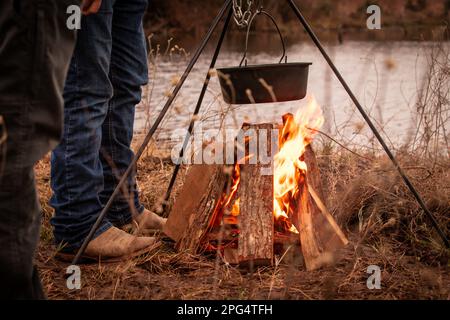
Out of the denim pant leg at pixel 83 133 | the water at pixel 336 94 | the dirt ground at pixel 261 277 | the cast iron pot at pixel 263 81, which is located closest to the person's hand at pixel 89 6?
the denim pant leg at pixel 83 133

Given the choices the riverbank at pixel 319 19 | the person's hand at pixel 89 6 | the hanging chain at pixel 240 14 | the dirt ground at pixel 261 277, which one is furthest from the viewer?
the riverbank at pixel 319 19

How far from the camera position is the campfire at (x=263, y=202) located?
2.56 metres

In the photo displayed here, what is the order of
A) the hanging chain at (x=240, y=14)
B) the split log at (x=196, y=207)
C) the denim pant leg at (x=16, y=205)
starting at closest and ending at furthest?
the denim pant leg at (x=16, y=205), the hanging chain at (x=240, y=14), the split log at (x=196, y=207)

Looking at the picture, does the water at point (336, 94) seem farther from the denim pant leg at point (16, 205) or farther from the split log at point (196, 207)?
the denim pant leg at point (16, 205)

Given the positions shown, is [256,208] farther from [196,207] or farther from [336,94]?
[336,94]

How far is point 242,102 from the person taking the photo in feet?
7.91

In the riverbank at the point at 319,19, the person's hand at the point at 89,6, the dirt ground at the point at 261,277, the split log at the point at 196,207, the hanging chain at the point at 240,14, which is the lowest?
the dirt ground at the point at 261,277

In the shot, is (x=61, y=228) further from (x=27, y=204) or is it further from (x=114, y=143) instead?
(x=27, y=204)

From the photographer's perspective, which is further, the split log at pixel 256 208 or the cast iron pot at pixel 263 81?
the split log at pixel 256 208

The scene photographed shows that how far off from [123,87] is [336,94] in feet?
16.2

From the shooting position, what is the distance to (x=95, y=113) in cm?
241
